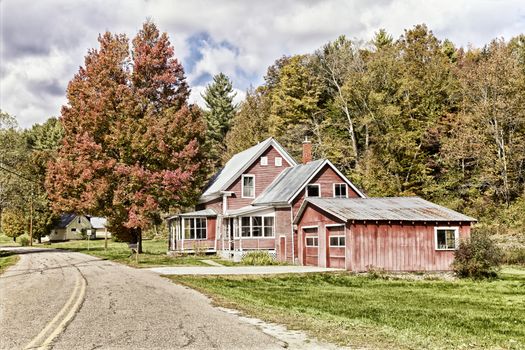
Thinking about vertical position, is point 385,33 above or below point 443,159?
above

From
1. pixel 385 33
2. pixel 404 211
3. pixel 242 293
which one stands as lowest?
pixel 242 293

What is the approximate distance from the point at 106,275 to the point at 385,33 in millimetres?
Result: 55850

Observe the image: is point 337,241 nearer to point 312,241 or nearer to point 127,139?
point 312,241

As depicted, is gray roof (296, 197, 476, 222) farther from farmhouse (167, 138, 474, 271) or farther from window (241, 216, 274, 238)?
window (241, 216, 274, 238)

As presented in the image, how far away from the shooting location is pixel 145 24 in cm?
4425

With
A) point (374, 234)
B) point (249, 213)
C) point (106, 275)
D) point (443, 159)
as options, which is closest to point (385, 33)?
point (443, 159)

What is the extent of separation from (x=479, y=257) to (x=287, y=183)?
58.3 ft

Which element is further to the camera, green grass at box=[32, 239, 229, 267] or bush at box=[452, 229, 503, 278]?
green grass at box=[32, 239, 229, 267]

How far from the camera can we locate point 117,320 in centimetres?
1184

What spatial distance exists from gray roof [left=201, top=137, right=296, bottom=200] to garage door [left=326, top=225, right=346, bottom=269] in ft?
41.2

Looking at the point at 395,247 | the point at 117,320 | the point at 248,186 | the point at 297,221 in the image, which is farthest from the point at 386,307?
the point at 248,186

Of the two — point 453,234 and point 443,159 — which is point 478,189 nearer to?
point 443,159

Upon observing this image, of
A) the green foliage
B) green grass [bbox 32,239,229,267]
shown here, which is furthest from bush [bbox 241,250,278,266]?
the green foliage

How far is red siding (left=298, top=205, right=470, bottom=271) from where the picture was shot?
2941cm
